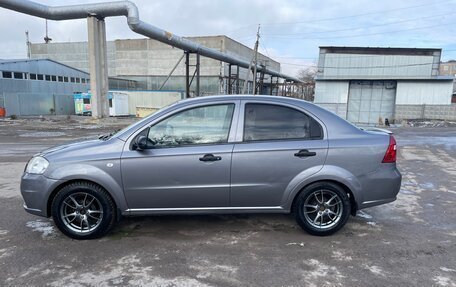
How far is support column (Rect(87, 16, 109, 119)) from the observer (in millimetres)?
23266

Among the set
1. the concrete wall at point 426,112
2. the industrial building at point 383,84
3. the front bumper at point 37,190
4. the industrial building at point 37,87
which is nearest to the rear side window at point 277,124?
the front bumper at point 37,190

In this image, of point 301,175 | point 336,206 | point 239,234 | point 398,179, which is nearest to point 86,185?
point 239,234

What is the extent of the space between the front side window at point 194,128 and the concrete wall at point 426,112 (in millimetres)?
27806

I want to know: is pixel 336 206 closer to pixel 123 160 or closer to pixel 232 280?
pixel 232 280

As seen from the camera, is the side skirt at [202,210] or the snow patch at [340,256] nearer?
the snow patch at [340,256]

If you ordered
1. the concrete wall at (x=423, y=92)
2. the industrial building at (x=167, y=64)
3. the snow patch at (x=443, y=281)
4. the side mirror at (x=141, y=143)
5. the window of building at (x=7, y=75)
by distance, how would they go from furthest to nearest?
the industrial building at (x=167, y=64) < the window of building at (x=7, y=75) < the concrete wall at (x=423, y=92) < the side mirror at (x=141, y=143) < the snow patch at (x=443, y=281)

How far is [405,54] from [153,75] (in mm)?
35350

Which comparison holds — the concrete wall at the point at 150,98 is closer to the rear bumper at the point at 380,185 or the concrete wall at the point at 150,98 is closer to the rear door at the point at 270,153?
the rear door at the point at 270,153

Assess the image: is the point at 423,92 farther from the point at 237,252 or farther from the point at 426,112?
the point at 237,252

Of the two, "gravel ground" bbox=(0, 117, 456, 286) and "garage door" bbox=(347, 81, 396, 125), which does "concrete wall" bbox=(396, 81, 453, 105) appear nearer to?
"garage door" bbox=(347, 81, 396, 125)

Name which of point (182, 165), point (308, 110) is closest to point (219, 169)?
point (182, 165)

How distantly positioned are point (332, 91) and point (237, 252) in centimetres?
2865

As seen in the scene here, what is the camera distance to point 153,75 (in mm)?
51625

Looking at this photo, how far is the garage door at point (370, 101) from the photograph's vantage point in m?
29.4
